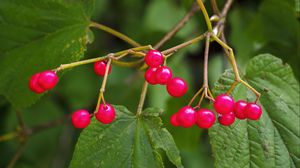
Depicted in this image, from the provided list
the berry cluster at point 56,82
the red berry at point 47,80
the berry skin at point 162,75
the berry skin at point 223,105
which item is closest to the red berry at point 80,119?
the berry cluster at point 56,82

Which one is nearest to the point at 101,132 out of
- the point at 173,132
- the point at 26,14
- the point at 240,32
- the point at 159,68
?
the point at 159,68

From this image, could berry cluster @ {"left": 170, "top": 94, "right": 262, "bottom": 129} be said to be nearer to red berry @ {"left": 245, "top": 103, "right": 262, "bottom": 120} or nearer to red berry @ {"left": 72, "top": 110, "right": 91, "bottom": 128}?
red berry @ {"left": 245, "top": 103, "right": 262, "bottom": 120}

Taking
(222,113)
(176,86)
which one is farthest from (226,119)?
(176,86)

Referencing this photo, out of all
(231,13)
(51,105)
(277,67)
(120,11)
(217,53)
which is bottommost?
(277,67)

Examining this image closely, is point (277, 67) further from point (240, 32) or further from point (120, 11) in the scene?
point (120, 11)

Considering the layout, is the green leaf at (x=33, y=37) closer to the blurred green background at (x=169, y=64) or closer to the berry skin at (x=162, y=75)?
the berry skin at (x=162, y=75)
